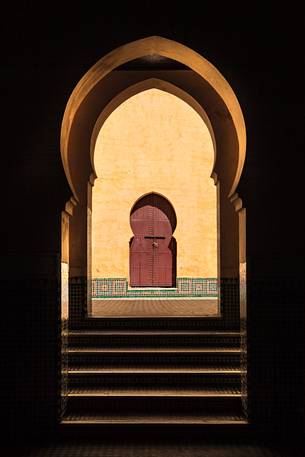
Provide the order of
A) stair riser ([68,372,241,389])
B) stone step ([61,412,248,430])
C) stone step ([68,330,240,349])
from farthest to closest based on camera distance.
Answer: stone step ([68,330,240,349]) → stair riser ([68,372,241,389]) → stone step ([61,412,248,430])

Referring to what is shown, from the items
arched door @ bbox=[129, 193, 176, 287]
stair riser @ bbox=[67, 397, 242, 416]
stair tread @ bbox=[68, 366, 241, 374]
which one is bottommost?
stair riser @ bbox=[67, 397, 242, 416]

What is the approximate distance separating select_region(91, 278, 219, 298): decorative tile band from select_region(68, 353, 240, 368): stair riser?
21.6 feet

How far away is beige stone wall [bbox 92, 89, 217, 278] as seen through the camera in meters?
11.9

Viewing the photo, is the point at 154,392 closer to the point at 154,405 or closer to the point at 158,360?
the point at 154,405

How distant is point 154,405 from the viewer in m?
4.59

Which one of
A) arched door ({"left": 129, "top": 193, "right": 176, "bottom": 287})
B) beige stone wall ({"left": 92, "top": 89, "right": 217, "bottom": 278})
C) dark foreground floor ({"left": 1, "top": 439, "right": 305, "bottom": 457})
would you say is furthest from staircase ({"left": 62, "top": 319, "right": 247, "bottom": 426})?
arched door ({"left": 129, "top": 193, "right": 176, "bottom": 287})

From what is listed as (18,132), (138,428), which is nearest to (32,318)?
(138,428)

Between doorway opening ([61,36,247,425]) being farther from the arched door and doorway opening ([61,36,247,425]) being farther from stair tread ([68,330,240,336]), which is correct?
the arched door

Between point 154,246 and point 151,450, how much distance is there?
8443 mm

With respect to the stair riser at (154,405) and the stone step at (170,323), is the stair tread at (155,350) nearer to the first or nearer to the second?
the stone step at (170,323)

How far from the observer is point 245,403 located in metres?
4.31

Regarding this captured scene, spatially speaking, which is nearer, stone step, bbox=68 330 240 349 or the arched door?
stone step, bbox=68 330 240 349

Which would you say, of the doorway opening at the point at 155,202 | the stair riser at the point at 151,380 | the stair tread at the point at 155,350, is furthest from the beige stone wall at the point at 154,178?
the stair riser at the point at 151,380

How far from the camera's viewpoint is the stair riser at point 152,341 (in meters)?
5.33
